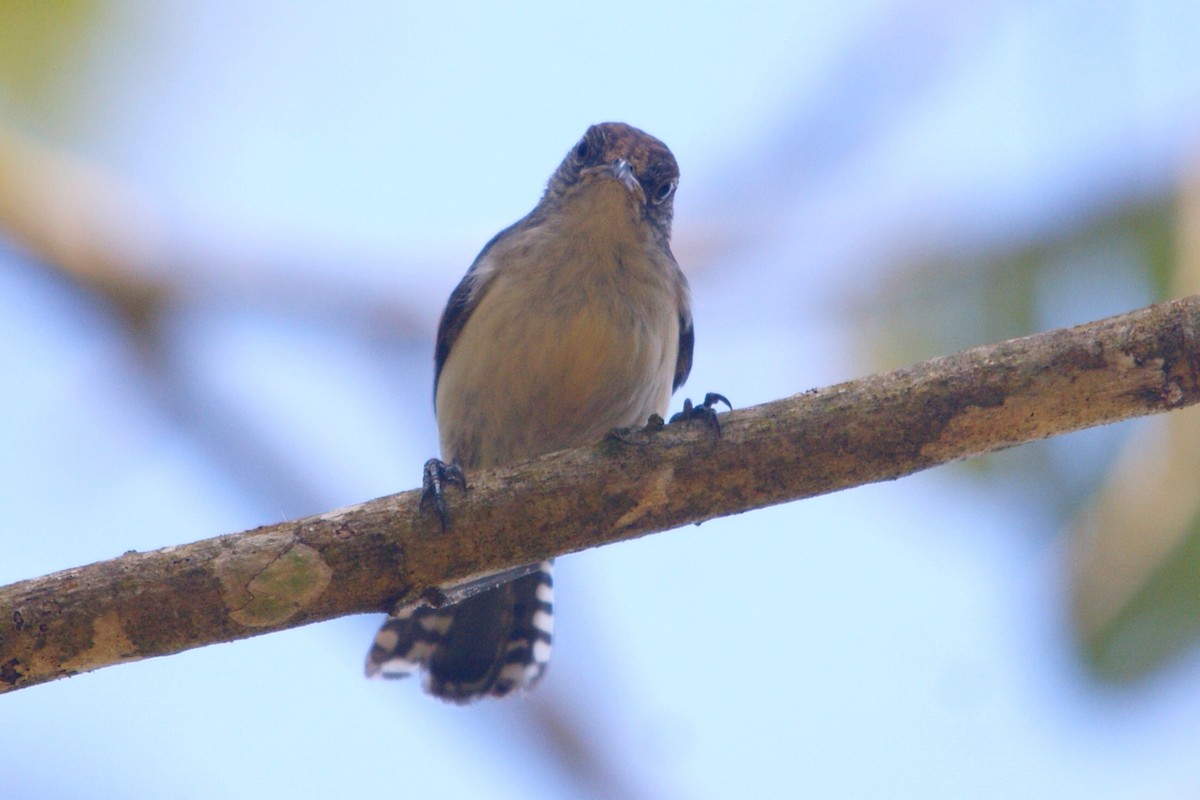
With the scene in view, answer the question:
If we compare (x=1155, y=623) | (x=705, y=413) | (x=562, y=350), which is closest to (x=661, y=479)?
(x=705, y=413)

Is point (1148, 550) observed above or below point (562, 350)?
A: below

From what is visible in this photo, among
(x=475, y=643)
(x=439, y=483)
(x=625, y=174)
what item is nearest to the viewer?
(x=439, y=483)

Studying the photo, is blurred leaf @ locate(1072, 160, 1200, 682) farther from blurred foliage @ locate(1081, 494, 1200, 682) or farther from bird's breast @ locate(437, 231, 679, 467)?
bird's breast @ locate(437, 231, 679, 467)

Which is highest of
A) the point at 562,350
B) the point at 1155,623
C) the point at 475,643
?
the point at 562,350

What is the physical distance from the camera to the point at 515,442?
5.74 m

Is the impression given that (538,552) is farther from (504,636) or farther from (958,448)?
(504,636)

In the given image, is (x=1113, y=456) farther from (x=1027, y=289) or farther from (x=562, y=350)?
(x=562, y=350)

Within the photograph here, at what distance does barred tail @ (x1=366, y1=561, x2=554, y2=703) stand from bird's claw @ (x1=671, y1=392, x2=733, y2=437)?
2140mm

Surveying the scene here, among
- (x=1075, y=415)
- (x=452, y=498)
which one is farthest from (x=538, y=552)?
(x=1075, y=415)

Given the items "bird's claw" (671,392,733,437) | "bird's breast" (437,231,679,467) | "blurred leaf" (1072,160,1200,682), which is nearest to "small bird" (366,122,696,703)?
"bird's breast" (437,231,679,467)

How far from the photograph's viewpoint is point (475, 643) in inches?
255

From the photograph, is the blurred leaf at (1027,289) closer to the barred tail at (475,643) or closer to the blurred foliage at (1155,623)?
the blurred foliage at (1155,623)

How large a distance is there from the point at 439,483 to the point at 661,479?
0.72m

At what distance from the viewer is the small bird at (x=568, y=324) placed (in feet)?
18.0
